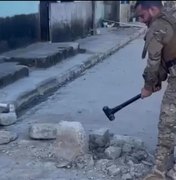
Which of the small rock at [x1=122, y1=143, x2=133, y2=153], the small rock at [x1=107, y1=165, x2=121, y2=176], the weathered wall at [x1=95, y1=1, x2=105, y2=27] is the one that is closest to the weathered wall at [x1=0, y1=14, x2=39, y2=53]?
the small rock at [x1=122, y1=143, x2=133, y2=153]

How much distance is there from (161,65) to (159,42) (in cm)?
21

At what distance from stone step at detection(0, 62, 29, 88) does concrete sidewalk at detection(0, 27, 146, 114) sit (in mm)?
78

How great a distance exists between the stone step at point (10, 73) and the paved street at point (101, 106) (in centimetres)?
68

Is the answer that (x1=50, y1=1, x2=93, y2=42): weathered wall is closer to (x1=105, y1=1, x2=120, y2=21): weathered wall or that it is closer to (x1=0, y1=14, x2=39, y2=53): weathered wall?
(x1=0, y1=14, x2=39, y2=53): weathered wall

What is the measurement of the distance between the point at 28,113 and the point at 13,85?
4.45ft

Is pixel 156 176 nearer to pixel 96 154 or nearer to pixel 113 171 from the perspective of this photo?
pixel 113 171

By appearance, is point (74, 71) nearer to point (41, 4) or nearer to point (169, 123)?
point (41, 4)

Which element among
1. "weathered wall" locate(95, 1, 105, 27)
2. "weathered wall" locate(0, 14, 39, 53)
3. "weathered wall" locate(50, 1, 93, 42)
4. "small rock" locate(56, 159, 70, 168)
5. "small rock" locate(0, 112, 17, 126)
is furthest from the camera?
"weathered wall" locate(95, 1, 105, 27)

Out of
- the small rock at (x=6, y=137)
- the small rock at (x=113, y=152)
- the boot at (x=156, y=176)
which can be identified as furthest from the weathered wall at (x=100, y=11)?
the boot at (x=156, y=176)

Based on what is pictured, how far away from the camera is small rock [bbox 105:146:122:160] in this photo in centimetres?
562

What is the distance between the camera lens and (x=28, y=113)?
25.9 feet

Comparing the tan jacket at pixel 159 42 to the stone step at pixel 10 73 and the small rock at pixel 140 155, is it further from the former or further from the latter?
the stone step at pixel 10 73

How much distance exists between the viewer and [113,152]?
5637mm

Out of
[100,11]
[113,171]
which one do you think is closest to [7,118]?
[113,171]
